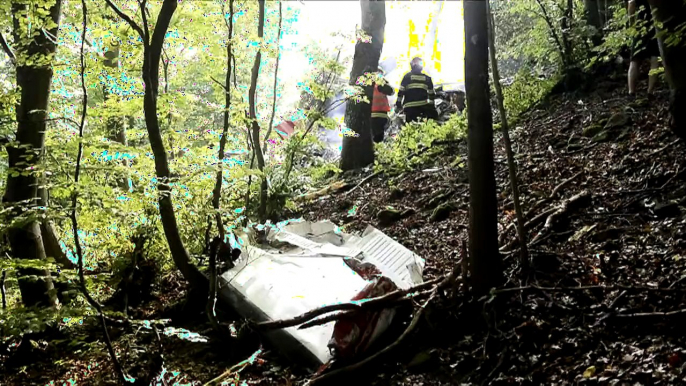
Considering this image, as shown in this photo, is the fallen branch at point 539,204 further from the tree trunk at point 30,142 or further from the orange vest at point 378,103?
the orange vest at point 378,103

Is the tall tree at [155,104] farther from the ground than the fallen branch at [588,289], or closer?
farther from the ground

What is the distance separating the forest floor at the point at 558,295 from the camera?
8.98ft

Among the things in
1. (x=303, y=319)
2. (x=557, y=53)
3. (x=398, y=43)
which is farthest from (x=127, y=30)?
(x=398, y=43)

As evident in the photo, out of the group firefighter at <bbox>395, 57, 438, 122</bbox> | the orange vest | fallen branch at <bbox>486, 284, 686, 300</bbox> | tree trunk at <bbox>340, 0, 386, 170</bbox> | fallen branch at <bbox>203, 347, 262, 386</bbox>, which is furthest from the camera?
the orange vest

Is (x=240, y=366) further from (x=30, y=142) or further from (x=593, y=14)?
(x=593, y=14)

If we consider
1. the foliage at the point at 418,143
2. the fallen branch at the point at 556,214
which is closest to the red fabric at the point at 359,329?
the fallen branch at the point at 556,214

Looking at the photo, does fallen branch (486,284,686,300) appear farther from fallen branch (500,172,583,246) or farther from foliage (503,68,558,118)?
foliage (503,68,558,118)

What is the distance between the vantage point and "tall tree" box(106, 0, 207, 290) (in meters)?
4.09

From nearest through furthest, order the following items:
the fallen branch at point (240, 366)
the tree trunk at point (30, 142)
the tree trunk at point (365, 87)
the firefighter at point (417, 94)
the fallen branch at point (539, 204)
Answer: the fallen branch at point (240, 366)
the tree trunk at point (30, 142)
the fallen branch at point (539, 204)
the tree trunk at point (365, 87)
the firefighter at point (417, 94)

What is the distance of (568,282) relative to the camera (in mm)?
3463

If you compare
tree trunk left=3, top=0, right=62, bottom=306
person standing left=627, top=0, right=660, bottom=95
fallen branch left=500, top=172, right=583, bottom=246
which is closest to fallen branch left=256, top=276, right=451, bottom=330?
fallen branch left=500, top=172, right=583, bottom=246

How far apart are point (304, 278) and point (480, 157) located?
199 centimetres

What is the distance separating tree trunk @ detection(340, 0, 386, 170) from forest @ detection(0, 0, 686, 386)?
1.48 metres

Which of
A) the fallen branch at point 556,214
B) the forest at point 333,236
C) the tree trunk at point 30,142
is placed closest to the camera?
the forest at point 333,236
